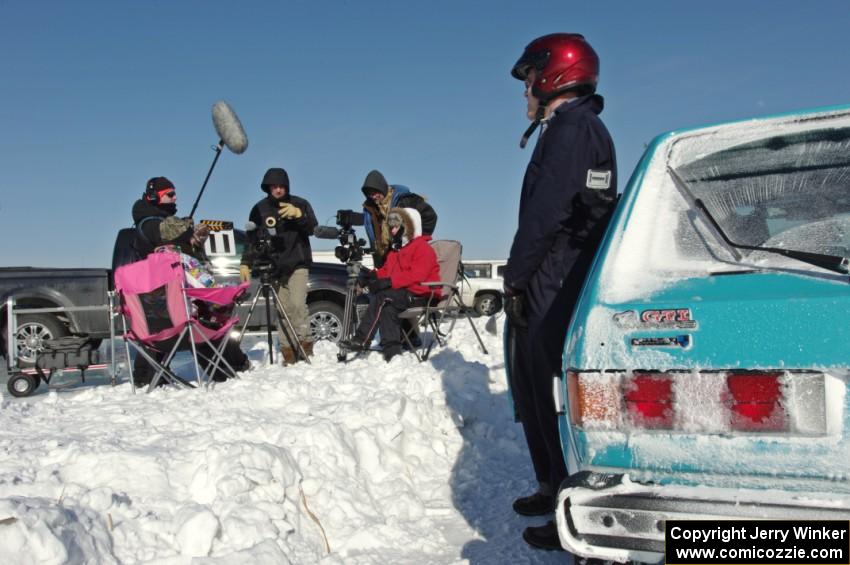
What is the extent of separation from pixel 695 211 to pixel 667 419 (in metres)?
0.77

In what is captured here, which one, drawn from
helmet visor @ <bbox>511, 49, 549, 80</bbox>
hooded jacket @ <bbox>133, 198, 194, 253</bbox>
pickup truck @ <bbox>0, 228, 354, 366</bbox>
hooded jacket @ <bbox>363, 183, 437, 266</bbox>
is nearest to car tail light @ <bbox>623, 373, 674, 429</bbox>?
helmet visor @ <bbox>511, 49, 549, 80</bbox>

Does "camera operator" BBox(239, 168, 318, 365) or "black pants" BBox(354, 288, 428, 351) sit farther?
"camera operator" BBox(239, 168, 318, 365)

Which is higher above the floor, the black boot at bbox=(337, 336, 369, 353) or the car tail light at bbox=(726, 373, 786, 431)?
the car tail light at bbox=(726, 373, 786, 431)

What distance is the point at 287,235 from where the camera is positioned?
23.8 ft

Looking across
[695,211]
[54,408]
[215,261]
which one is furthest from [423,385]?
[215,261]

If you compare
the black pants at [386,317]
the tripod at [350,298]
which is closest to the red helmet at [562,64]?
the black pants at [386,317]

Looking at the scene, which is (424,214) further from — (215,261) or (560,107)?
(560,107)

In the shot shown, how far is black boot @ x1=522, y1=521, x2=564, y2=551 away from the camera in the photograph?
303cm

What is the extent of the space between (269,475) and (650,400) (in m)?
2.01

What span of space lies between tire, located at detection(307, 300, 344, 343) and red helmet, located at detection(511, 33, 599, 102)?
6889 mm

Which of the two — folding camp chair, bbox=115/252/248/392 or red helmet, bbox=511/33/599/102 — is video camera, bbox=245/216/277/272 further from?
red helmet, bbox=511/33/599/102

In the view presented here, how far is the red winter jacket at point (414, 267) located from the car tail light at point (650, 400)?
5.38 m

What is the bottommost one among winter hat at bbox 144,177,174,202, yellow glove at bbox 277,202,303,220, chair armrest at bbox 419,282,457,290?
chair armrest at bbox 419,282,457,290

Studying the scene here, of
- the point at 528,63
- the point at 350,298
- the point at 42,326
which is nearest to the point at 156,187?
the point at 350,298
